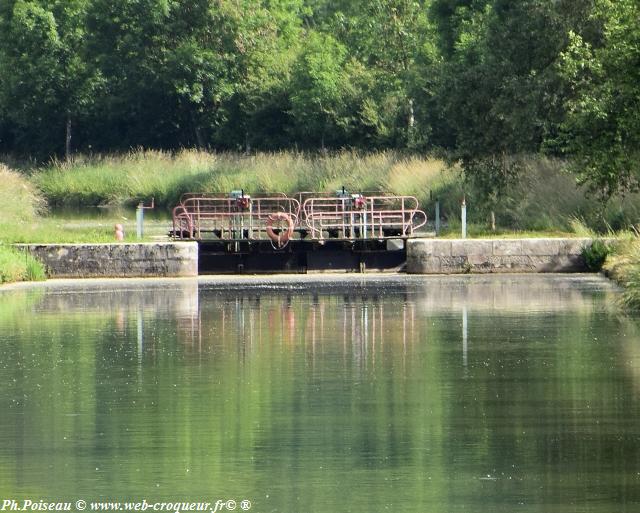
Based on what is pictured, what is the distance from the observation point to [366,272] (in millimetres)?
37469

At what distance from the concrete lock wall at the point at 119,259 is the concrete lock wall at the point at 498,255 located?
197 inches

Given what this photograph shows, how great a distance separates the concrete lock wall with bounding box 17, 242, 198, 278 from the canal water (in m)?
6.54

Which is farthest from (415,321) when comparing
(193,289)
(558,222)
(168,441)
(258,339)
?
(558,222)

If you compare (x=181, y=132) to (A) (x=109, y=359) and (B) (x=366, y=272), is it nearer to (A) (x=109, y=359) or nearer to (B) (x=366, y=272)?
(B) (x=366, y=272)

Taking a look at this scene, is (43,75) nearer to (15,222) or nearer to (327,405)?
(15,222)

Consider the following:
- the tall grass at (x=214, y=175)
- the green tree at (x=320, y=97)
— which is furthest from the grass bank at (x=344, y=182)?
the green tree at (x=320, y=97)

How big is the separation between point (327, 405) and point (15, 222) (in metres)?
27.5

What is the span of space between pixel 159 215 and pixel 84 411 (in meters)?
45.9

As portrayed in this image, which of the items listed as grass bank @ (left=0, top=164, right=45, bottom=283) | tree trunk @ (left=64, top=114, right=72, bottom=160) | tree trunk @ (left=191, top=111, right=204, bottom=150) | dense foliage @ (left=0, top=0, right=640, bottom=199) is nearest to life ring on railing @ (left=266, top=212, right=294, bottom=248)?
grass bank @ (left=0, top=164, right=45, bottom=283)

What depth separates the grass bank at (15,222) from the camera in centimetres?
3369

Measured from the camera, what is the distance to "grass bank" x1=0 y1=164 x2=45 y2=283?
1326 inches

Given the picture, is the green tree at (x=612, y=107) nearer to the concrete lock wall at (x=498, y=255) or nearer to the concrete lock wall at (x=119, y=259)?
the concrete lock wall at (x=498, y=255)

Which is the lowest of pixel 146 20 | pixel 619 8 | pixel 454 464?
pixel 454 464

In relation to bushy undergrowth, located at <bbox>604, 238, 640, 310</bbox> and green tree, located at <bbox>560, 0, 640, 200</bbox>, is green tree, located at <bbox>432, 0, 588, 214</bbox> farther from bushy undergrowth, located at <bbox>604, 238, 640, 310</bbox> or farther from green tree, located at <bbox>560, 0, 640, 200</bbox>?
green tree, located at <bbox>560, 0, 640, 200</bbox>
